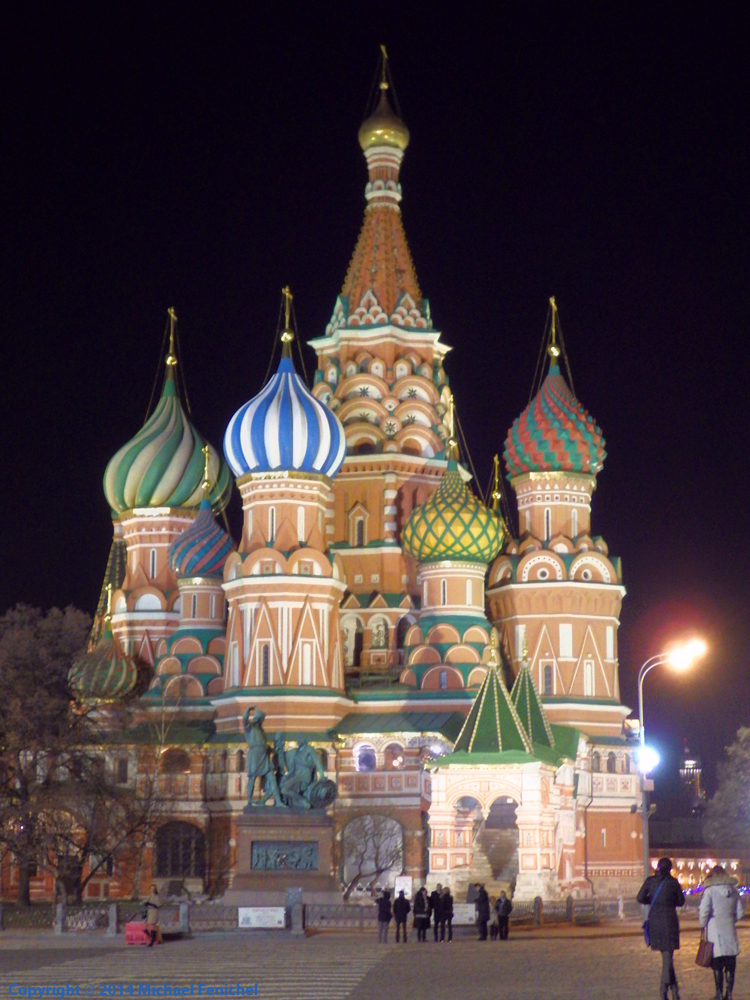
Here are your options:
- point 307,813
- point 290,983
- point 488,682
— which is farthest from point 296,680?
point 290,983

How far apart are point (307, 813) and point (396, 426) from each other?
20338 mm

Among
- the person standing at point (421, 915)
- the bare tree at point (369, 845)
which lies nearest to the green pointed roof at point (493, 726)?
the bare tree at point (369, 845)

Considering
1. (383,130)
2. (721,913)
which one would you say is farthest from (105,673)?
(721,913)

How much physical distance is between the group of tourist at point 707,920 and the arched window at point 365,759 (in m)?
34.0

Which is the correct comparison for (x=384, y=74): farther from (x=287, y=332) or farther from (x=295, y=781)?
(x=295, y=781)

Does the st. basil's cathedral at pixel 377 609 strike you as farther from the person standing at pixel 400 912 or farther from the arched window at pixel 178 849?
the person standing at pixel 400 912

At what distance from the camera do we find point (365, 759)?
51625mm

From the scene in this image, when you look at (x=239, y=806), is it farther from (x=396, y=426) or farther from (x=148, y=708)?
(x=396, y=426)

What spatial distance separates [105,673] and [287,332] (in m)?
11.7

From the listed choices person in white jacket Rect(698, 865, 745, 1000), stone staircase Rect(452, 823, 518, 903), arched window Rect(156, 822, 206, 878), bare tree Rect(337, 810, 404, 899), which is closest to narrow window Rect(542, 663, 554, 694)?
bare tree Rect(337, 810, 404, 899)

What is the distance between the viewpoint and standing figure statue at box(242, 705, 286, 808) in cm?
3997

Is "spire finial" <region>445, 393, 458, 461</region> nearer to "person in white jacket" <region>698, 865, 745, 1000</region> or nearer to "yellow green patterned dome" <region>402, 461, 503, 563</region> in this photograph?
"yellow green patterned dome" <region>402, 461, 503, 563</region>

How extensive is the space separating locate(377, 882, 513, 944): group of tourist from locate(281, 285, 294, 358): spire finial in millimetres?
26755

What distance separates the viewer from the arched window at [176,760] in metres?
52.2
